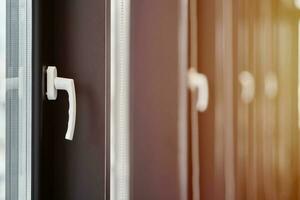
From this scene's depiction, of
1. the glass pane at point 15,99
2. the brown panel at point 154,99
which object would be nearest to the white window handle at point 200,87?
the brown panel at point 154,99

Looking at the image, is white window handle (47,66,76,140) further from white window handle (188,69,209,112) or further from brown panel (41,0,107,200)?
white window handle (188,69,209,112)

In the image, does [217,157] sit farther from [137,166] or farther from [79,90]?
[79,90]

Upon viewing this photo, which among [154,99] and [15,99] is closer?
[15,99]

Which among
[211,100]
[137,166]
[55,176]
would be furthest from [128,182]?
[211,100]

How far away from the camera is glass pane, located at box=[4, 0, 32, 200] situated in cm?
79

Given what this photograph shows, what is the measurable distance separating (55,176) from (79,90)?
24 centimetres

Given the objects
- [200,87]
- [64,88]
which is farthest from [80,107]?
[200,87]

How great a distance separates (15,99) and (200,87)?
0.51 meters

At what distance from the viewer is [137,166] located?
3.41ft

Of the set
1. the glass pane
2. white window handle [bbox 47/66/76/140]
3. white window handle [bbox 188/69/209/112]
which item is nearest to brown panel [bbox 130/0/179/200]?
white window handle [bbox 188/69/209/112]

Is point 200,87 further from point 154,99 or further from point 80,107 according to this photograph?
point 80,107

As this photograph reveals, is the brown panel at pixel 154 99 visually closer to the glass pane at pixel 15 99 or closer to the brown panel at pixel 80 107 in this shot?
the brown panel at pixel 80 107

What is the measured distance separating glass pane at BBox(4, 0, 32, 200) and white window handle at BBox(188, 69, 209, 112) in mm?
452

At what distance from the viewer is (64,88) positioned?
0.92 metres
